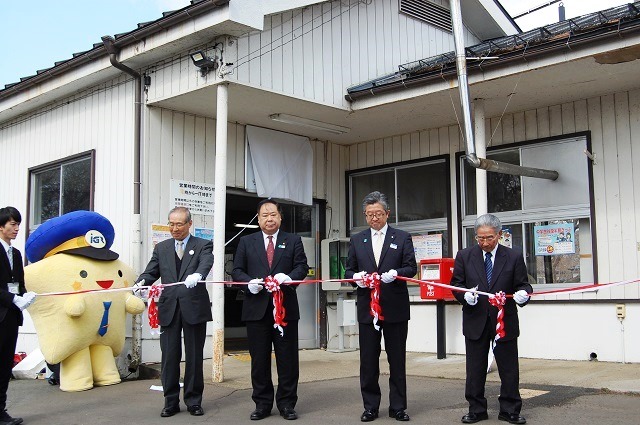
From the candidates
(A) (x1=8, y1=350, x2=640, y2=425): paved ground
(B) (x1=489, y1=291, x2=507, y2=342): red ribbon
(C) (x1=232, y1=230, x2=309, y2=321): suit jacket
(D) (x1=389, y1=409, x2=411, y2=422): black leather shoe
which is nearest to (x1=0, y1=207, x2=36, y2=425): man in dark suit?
(A) (x1=8, y1=350, x2=640, y2=425): paved ground

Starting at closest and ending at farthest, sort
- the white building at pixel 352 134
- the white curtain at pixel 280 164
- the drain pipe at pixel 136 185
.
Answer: the white building at pixel 352 134 → the drain pipe at pixel 136 185 → the white curtain at pixel 280 164

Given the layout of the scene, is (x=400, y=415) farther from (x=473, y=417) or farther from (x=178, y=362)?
(x=178, y=362)

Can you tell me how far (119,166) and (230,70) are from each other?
2342 mm

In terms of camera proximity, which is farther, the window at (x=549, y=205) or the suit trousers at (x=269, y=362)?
the window at (x=549, y=205)

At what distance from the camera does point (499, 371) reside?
5.59 meters

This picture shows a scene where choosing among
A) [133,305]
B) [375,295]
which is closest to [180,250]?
[375,295]

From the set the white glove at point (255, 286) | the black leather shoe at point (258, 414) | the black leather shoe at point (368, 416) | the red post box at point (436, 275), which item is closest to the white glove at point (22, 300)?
the white glove at point (255, 286)

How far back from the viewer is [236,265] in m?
6.14

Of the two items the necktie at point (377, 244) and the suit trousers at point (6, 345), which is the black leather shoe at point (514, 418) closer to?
the necktie at point (377, 244)

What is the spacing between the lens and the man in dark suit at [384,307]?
18.7ft

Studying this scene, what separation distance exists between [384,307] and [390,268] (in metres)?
0.32

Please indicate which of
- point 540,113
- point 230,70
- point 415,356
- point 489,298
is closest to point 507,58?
point 540,113

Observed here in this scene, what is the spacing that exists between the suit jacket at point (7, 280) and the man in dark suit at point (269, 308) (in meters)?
1.84

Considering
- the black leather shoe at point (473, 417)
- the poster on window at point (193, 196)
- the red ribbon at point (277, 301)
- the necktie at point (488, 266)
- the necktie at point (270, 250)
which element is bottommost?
the black leather shoe at point (473, 417)
